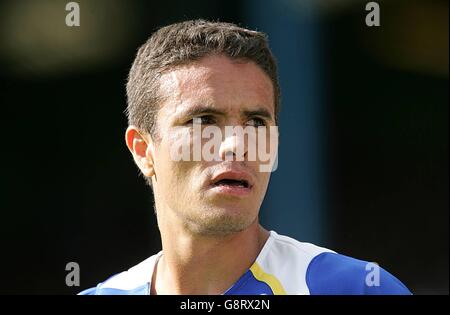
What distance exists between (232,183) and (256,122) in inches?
9.1

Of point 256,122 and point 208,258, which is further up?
point 256,122

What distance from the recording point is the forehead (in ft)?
7.14

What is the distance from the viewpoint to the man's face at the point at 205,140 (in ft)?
6.96

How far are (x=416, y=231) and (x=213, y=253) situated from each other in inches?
85.1

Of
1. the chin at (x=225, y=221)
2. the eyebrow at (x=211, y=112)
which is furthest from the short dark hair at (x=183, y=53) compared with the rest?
the chin at (x=225, y=221)

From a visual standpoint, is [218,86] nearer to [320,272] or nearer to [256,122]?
[256,122]

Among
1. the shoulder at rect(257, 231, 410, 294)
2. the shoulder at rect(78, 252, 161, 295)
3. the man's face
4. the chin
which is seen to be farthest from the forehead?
the shoulder at rect(78, 252, 161, 295)

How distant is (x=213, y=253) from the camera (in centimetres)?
226

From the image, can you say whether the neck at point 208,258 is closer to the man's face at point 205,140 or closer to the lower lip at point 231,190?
the man's face at point 205,140

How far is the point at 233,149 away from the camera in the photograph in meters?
2.12

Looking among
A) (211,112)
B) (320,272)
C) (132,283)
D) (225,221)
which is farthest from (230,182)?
(132,283)

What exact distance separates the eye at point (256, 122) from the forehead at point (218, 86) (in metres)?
0.05

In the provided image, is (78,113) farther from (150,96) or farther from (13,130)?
(150,96)
